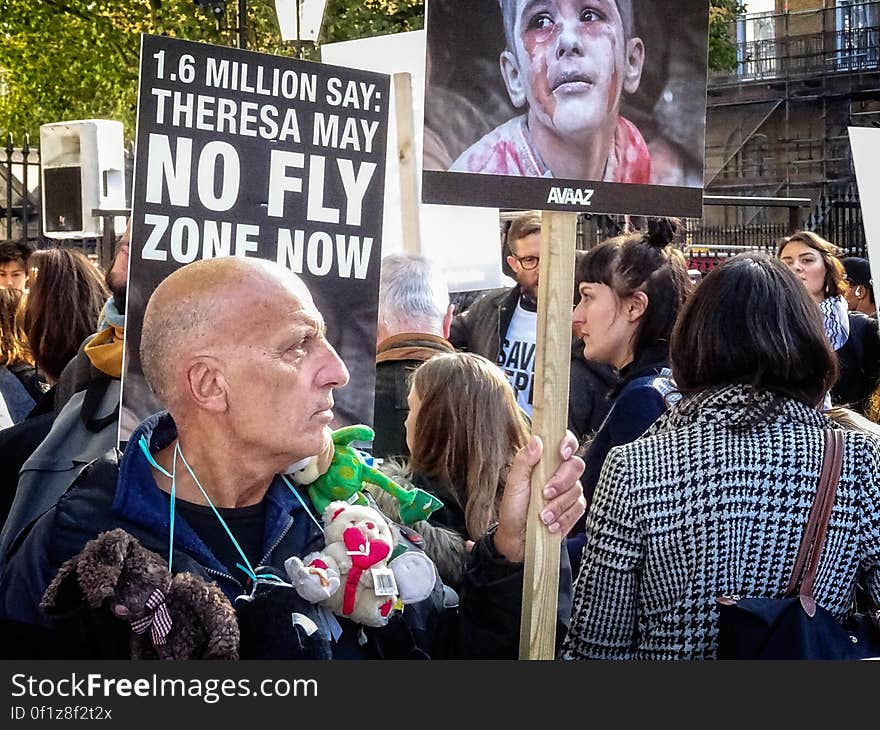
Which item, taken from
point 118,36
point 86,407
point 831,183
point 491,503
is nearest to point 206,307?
point 491,503

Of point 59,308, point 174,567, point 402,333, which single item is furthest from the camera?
point 59,308

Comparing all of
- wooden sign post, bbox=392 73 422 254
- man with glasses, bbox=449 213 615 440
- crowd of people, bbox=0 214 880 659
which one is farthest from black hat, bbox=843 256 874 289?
crowd of people, bbox=0 214 880 659

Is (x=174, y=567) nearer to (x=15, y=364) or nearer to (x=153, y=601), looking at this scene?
(x=153, y=601)

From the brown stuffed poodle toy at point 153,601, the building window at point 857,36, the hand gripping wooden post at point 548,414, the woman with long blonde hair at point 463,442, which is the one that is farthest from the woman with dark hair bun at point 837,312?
the building window at point 857,36

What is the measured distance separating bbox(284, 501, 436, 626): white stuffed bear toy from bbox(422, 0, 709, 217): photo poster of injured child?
0.70 m

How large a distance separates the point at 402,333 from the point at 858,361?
10.3ft

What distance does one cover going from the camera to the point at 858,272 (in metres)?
7.34

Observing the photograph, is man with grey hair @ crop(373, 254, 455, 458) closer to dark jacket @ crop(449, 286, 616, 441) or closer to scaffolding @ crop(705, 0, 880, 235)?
dark jacket @ crop(449, 286, 616, 441)

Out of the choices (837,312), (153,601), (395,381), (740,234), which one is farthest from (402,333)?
(740,234)

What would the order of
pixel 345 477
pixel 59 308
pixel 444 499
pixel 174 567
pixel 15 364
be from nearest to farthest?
pixel 174 567 → pixel 345 477 → pixel 444 499 → pixel 59 308 → pixel 15 364

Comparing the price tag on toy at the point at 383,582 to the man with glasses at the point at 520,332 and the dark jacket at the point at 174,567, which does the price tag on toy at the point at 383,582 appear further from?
the man with glasses at the point at 520,332

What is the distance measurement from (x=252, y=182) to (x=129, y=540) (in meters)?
1.04

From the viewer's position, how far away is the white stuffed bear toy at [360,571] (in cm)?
234

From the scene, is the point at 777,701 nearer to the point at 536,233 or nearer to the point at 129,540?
the point at 129,540
